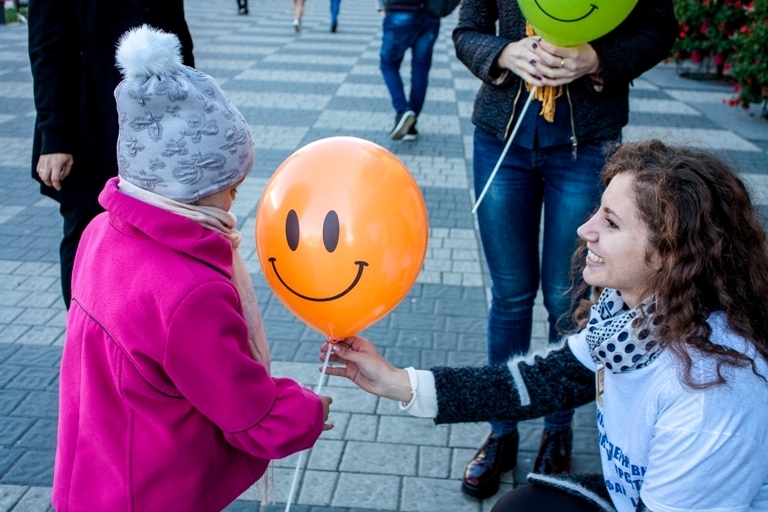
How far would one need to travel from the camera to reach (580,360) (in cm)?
211

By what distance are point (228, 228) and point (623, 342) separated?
91cm

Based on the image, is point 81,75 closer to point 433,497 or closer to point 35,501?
point 35,501

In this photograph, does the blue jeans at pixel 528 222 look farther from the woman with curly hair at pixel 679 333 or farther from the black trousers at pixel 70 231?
the black trousers at pixel 70 231

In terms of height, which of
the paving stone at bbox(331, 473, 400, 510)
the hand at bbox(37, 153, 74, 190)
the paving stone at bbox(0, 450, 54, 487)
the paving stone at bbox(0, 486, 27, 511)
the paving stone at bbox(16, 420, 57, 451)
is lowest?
the paving stone at bbox(16, 420, 57, 451)

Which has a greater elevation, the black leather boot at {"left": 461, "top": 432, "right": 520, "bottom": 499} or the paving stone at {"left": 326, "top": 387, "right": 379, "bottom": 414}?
the black leather boot at {"left": 461, "top": 432, "right": 520, "bottom": 499}

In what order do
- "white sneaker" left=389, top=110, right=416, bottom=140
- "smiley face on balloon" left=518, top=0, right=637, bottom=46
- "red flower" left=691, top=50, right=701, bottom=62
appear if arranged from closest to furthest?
1. "smiley face on balloon" left=518, top=0, right=637, bottom=46
2. "white sneaker" left=389, top=110, right=416, bottom=140
3. "red flower" left=691, top=50, right=701, bottom=62

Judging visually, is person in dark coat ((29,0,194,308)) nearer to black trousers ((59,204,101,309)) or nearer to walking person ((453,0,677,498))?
black trousers ((59,204,101,309))

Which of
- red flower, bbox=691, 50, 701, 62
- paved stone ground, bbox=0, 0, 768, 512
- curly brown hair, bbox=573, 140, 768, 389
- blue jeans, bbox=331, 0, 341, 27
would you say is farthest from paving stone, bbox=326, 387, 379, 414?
blue jeans, bbox=331, 0, 341, 27

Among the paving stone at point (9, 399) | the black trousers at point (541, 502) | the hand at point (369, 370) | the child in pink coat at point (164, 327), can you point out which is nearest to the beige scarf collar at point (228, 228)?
the child in pink coat at point (164, 327)

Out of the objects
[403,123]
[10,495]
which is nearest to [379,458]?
[10,495]

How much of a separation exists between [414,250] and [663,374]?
2.00 ft

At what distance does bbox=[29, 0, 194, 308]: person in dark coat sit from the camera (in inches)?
108

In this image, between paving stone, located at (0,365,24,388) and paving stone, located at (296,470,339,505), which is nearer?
paving stone, located at (296,470,339,505)

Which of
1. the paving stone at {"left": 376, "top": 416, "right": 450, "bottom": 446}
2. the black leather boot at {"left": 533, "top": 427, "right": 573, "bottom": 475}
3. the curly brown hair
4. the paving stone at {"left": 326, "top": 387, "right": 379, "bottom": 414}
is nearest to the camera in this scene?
the curly brown hair
